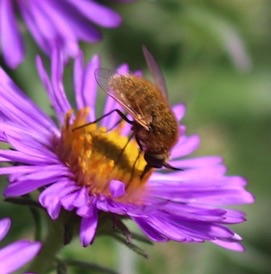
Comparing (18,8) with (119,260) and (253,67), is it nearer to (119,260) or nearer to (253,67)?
(119,260)

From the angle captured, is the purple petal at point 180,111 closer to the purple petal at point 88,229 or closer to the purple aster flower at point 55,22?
the purple aster flower at point 55,22

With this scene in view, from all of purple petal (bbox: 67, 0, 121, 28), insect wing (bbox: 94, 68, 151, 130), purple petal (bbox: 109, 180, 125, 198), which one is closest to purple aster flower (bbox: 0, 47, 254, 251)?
purple petal (bbox: 109, 180, 125, 198)

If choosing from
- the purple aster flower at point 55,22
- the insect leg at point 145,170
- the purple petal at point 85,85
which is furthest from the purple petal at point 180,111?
the purple aster flower at point 55,22

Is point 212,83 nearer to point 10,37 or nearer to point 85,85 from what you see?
point 10,37

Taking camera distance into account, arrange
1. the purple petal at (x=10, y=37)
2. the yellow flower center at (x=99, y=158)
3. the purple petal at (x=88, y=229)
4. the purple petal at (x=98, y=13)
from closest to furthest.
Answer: the purple petal at (x=88, y=229) < the yellow flower center at (x=99, y=158) < the purple petal at (x=10, y=37) < the purple petal at (x=98, y=13)

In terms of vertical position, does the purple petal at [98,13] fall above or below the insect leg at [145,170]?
above

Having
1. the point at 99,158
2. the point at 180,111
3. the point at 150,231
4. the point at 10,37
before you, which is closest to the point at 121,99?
the point at 99,158
